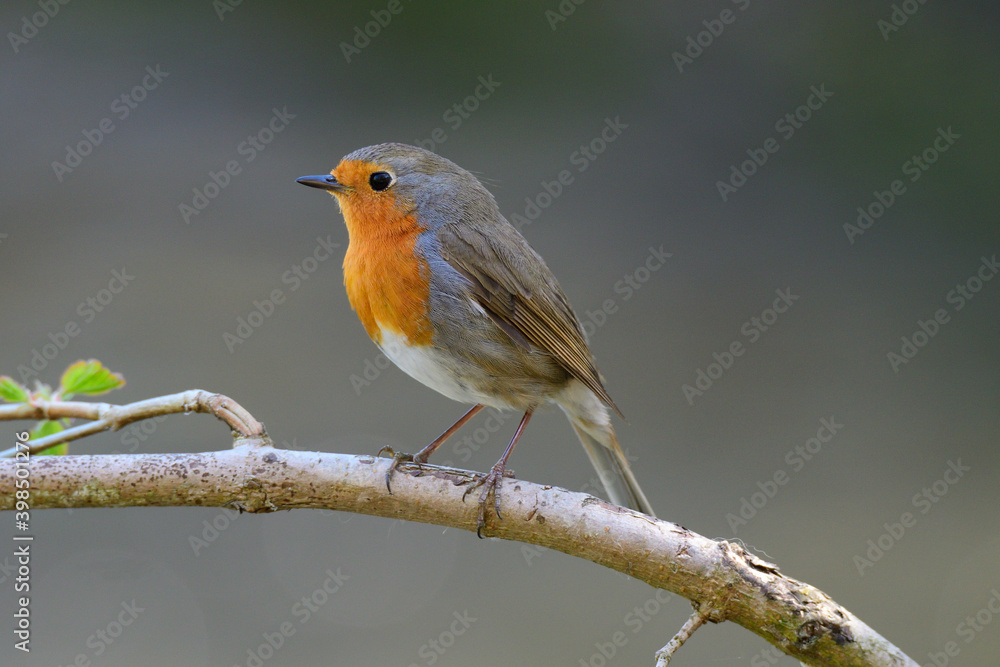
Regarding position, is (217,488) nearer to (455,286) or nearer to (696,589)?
(455,286)

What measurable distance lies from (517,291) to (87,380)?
3.74 ft

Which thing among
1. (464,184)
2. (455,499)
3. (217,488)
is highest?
(464,184)

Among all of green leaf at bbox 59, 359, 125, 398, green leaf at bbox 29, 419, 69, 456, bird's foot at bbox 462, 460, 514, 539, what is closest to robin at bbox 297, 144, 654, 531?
bird's foot at bbox 462, 460, 514, 539

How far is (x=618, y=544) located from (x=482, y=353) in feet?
2.18

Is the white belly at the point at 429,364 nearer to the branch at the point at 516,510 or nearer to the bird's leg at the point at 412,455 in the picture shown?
the bird's leg at the point at 412,455

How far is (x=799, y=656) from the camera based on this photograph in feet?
5.40

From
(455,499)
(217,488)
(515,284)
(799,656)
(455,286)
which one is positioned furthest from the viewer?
(515,284)

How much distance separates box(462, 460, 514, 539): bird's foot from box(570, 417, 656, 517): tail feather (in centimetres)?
58

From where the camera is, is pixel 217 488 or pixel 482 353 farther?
pixel 482 353

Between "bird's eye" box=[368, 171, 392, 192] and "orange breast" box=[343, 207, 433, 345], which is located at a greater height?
"bird's eye" box=[368, 171, 392, 192]

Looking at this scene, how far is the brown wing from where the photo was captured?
2.23 metres

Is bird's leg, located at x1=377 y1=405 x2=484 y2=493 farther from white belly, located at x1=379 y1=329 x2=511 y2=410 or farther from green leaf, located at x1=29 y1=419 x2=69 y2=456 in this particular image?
green leaf, located at x1=29 y1=419 x2=69 y2=456

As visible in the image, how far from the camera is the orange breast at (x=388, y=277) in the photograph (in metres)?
2.11

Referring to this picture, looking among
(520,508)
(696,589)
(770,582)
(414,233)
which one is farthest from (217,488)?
(770,582)
